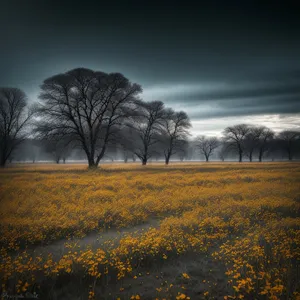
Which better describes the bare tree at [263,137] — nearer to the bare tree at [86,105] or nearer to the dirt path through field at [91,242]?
the bare tree at [86,105]

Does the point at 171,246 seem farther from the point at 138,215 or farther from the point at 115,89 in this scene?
the point at 115,89

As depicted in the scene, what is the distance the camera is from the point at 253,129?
66.6 m

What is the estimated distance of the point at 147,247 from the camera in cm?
652

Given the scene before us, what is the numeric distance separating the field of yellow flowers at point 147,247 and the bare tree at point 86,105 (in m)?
13.8

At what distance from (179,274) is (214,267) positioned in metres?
1.12

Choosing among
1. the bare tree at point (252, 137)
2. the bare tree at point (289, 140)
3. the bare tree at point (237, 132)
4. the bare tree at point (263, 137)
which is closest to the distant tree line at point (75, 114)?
the bare tree at point (237, 132)

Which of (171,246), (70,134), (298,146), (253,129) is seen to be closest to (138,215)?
(171,246)

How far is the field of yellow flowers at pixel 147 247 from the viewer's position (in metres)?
4.81

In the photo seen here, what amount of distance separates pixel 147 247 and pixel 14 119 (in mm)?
30439

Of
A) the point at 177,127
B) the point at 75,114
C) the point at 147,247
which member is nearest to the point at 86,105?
the point at 75,114

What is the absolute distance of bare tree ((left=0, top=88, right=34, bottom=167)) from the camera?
2689 centimetres

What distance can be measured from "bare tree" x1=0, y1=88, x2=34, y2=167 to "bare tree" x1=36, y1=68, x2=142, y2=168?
375 cm

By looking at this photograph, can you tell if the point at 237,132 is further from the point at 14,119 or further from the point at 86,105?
the point at 14,119

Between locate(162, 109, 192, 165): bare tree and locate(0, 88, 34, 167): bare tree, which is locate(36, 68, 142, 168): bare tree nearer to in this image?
locate(0, 88, 34, 167): bare tree
